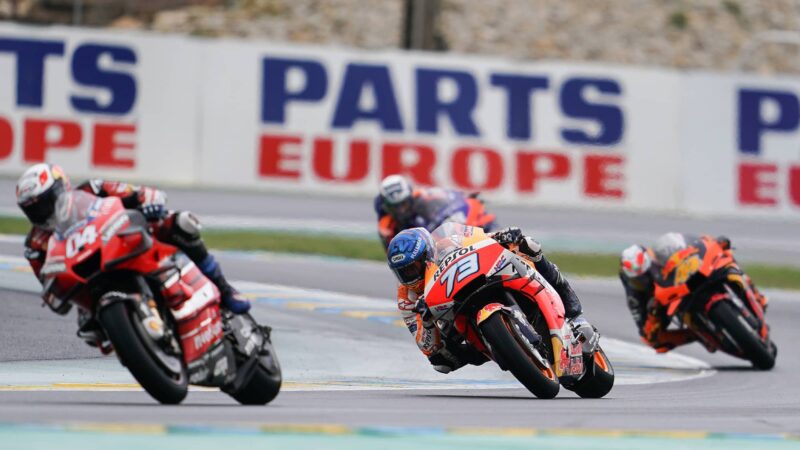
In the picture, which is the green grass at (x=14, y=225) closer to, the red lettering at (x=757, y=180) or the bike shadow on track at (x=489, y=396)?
the bike shadow on track at (x=489, y=396)

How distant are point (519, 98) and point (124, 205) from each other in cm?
1449

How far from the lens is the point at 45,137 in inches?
843

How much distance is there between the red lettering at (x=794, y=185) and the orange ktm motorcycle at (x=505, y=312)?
1399 cm

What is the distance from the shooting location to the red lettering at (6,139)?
69.8 ft

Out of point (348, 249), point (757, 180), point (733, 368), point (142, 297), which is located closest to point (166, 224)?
point (142, 297)

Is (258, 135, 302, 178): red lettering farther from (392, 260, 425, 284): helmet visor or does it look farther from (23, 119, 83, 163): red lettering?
(392, 260, 425, 284): helmet visor

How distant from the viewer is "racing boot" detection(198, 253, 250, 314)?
29.1ft

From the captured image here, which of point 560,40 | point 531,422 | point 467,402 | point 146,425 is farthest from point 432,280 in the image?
point 560,40

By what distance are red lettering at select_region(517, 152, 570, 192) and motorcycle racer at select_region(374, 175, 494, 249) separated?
7395 millimetres

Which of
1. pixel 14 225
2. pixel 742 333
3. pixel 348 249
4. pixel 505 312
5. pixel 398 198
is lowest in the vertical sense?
pixel 348 249

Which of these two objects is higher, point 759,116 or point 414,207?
point 759,116

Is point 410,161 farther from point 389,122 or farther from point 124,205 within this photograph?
point 124,205

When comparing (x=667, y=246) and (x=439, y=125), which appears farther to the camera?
(x=439, y=125)

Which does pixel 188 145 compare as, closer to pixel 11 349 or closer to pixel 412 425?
pixel 11 349
